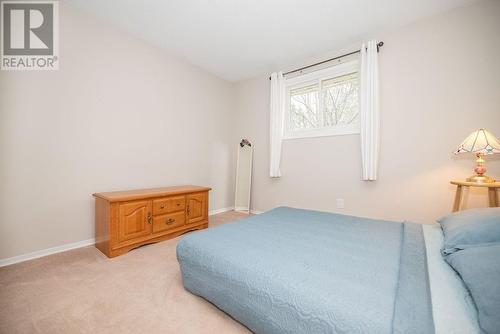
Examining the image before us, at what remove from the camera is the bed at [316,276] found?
0.73 meters

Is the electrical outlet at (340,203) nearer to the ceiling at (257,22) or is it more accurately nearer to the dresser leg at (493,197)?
the dresser leg at (493,197)

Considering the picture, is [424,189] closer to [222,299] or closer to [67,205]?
[222,299]

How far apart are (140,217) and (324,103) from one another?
296 centimetres

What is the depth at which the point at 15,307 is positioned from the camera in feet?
4.20

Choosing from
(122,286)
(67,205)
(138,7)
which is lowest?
(122,286)

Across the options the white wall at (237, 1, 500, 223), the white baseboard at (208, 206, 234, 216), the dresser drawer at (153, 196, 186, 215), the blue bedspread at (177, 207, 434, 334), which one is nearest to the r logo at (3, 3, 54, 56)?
the dresser drawer at (153, 196, 186, 215)

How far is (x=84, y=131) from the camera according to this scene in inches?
89.0

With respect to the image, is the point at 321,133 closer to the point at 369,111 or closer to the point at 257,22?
the point at 369,111

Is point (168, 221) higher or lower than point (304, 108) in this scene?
lower

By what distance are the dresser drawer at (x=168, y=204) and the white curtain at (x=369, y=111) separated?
240 cm

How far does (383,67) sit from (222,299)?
308 cm

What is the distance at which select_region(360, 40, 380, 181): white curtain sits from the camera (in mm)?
2521

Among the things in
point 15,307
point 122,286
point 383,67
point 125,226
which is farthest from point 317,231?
point 383,67

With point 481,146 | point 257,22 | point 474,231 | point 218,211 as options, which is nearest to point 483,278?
point 474,231
